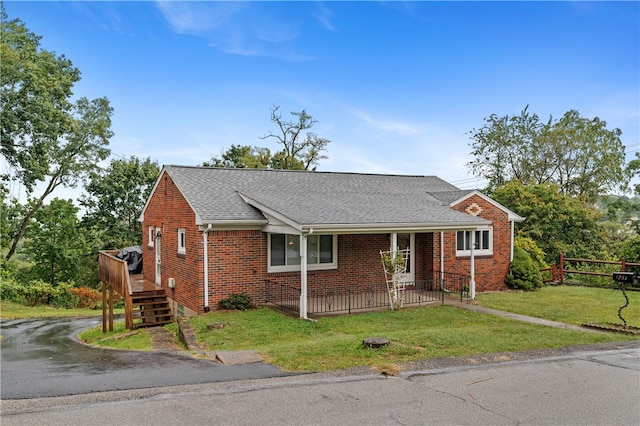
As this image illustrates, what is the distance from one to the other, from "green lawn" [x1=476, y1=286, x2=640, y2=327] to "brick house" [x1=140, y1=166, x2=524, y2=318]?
4.48 ft

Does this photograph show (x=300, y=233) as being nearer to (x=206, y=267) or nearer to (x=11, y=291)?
(x=206, y=267)

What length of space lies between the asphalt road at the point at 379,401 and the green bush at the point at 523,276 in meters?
11.1

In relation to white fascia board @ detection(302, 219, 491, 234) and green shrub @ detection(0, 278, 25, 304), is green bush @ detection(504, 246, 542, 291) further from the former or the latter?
green shrub @ detection(0, 278, 25, 304)

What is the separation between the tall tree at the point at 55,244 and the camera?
97.9 feet

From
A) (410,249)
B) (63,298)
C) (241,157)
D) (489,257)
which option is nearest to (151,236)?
(410,249)

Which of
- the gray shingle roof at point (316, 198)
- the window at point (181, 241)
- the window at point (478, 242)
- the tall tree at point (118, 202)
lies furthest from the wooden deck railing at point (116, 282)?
the tall tree at point (118, 202)

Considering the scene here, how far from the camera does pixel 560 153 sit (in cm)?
3578

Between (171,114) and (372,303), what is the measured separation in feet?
63.1

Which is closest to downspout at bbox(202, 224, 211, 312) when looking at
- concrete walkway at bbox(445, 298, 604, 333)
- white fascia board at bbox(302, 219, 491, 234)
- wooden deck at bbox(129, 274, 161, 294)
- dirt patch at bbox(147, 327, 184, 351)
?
dirt patch at bbox(147, 327, 184, 351)

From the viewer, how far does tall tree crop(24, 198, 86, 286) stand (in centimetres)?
2983

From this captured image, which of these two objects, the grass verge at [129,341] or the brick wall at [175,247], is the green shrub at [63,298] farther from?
the grass verge at [129,341]

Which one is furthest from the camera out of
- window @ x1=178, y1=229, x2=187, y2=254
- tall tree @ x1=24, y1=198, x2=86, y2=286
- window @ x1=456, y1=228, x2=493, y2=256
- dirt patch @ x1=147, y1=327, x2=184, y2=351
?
tall tree @ x1=24, y1=198, x2=86, y2=286

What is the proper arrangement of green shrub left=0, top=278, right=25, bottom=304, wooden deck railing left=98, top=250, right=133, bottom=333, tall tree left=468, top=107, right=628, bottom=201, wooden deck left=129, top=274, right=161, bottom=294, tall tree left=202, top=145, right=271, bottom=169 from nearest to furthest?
wooden deck railing left=98, top=250, right=133, bottom=333, wooden deck left=129, top=274, right=161, bottom=294, green shrub left=0, top=278, right=25, bottom=304, tall tree left=468, top=107, right=628, bottom=201, tall tree left=202, top=145, right=271, bottom=169

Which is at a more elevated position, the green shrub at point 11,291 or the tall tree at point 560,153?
the tall tree at point 560,153
